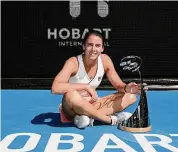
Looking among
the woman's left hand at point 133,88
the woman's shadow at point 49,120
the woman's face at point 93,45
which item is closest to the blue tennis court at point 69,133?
the woman's shadow at point 49,120

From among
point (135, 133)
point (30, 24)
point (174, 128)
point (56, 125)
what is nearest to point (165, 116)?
point (174, 128)

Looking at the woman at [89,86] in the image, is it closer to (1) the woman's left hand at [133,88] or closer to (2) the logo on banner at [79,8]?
(1) the woman's left hand at [133,88]

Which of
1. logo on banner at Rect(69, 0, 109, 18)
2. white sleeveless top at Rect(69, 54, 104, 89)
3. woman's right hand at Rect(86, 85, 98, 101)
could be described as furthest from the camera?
logo on banner at Rect(69, 0, 109, 18)

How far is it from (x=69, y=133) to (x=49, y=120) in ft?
1.78

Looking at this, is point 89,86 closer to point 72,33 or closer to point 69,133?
point 69,133

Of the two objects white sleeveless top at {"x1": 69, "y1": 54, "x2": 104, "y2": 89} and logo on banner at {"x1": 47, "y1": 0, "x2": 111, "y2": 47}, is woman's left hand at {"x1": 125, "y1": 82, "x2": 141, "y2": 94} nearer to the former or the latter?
white sleeveless top at {"x1": 69, "y1": 54, "x2": 104, "y2": 89}

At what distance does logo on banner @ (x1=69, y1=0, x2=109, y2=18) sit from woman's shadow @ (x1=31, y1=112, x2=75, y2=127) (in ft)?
7.49

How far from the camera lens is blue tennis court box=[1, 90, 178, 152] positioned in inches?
142

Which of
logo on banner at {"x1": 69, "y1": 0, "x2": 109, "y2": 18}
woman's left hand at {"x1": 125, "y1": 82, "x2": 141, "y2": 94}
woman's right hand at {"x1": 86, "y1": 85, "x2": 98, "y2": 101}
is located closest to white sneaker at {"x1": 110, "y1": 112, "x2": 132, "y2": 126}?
woman's left hand at {"x1": 125, "y1": 82, "x2": 141, "y2": 94}

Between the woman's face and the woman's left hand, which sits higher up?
the woman's face

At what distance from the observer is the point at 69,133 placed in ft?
13.1

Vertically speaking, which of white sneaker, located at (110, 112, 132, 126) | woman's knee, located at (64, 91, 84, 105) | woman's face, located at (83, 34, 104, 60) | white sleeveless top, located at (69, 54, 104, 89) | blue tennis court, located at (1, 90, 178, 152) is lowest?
blue tennis court, located at (1, 90, 178, 152)

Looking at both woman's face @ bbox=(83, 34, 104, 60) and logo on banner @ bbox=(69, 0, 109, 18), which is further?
logo on banner @ bbox=(69, 0, 109, 18)

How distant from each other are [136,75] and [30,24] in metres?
1.80
